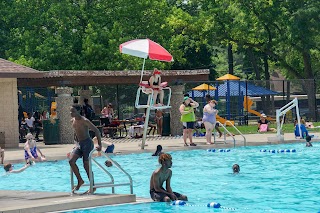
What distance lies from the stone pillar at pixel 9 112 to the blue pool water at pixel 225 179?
636cm

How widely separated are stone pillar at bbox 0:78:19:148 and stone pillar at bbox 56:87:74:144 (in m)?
2.21

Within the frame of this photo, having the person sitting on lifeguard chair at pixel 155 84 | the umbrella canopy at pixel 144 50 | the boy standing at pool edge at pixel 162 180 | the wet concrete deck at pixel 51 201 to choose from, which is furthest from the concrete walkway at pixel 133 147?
the boy standing at pool edge at pixel 162 180

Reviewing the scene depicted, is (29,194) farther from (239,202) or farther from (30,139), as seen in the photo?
(30,139)

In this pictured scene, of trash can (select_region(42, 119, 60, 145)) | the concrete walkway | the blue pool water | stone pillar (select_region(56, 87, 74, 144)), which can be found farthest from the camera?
stone pillar (select_region(56, 87, 74, 144))

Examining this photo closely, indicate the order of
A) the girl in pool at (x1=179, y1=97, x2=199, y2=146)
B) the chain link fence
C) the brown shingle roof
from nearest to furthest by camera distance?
the girl in pool at (x1=179, y1=97, x2=199, y2=146)
the brown shingle roof
the chain link fence

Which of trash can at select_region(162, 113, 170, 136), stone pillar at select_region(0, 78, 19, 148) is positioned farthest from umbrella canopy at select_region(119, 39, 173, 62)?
trash can at select_region(162, 113, 170, 136)

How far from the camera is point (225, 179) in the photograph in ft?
64.6

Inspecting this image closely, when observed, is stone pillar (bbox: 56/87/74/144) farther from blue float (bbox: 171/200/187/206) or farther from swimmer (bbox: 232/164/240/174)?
blue float (bbox: 171/200/187/206)

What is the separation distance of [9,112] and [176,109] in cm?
838

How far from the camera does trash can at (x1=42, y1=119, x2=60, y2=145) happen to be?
32.2 m

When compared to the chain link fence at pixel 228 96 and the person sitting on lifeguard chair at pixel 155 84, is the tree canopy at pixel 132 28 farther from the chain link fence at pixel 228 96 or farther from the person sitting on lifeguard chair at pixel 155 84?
the person sitting on lifeguard chair at pixel 155 84

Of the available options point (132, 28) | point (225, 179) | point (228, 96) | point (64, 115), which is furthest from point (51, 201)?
point (132, 28)

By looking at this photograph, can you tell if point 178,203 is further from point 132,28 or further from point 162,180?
point 132,28

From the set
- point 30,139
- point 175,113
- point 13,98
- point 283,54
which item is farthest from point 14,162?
point 283,54
